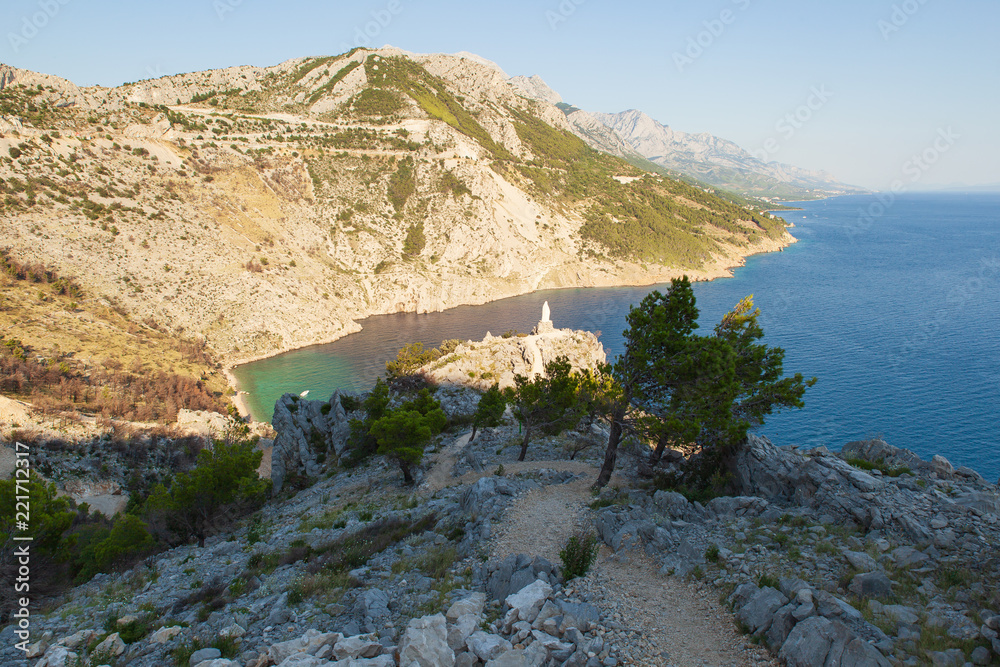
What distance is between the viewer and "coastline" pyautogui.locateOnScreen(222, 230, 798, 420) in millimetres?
65137

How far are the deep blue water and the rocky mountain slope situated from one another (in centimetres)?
911

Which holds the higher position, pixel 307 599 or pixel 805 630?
pixel 805 630

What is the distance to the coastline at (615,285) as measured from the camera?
65137 millimetres

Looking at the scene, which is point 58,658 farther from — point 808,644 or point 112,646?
point 808,644

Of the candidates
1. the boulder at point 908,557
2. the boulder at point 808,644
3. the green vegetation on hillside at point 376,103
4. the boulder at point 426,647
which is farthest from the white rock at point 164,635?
the green vegetation on hillside at point 376,103

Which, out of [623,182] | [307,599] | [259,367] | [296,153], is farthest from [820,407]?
[623,182]

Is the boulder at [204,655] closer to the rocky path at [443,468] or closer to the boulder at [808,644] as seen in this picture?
the boulder at [808,644]

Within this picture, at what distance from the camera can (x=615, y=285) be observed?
120 meters

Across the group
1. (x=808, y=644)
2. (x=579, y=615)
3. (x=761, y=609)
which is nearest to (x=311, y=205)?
(x=579, y=615)

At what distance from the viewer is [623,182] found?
170625 mm

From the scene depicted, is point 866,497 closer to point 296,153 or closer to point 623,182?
point 296,153

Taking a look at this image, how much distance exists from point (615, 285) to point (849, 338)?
57.3 meters

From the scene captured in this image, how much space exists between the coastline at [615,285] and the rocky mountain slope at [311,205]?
3.28ft

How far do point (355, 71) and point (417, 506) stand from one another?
146m
